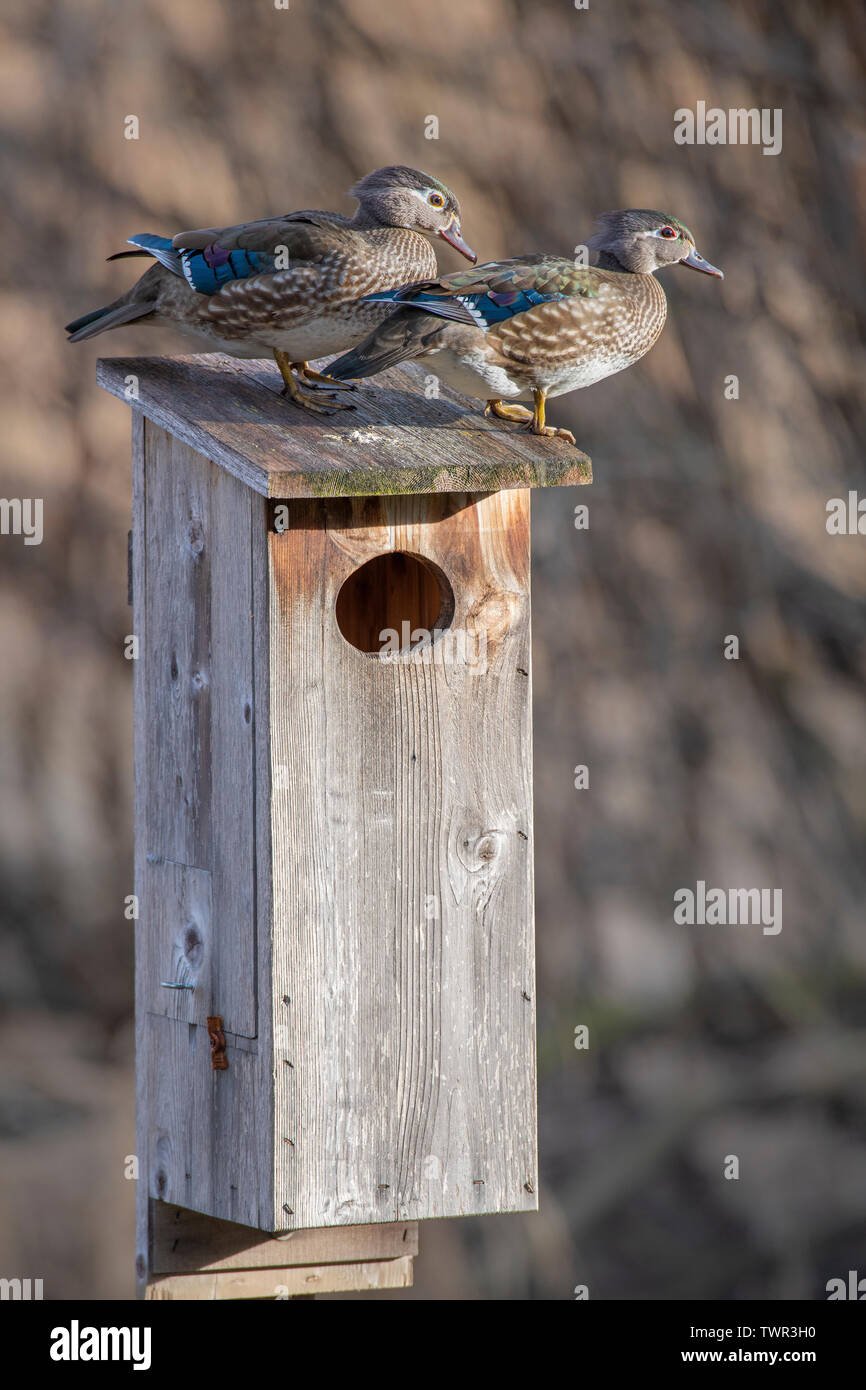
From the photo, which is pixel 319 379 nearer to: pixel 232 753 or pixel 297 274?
pixel 297 274

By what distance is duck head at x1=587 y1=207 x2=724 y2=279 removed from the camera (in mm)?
3436

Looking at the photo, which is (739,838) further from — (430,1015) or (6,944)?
(430,1015)

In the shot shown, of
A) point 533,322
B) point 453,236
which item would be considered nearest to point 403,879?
point 533,322

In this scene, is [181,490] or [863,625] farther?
[863,625]

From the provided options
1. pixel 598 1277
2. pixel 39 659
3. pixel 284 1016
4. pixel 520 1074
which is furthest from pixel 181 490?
pixel 598 1277

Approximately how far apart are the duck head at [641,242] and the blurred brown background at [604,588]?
202 centimetres

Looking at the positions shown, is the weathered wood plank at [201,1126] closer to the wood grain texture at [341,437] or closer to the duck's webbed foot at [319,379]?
the wood grain texture at [341,437]

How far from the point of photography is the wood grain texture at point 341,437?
2.94m

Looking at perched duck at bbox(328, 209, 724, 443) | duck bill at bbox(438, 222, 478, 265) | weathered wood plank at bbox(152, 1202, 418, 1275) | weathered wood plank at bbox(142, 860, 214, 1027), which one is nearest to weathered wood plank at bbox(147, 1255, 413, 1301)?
weathered wood plank at bbox(152, 1202, 418, 1275)

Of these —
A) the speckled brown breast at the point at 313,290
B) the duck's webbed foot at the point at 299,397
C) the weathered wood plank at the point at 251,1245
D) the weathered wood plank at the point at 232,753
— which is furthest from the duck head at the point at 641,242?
the weathered wood plank at the point at 251,1245

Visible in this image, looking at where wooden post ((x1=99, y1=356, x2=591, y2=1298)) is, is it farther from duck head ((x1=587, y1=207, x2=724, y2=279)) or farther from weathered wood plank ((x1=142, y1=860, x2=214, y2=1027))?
duck head ((x1=587, y1=207, x2=724, y2=279))

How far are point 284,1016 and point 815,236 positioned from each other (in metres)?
3.69

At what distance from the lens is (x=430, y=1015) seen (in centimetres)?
322

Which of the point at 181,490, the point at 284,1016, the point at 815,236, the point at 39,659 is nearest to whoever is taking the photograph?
the point at 284,1016
